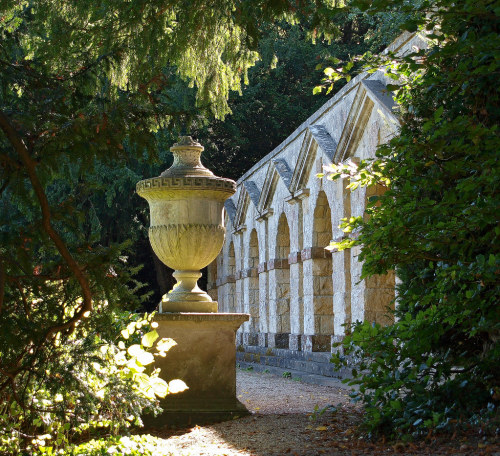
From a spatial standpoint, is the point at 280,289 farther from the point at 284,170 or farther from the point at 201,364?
the point at 201,364

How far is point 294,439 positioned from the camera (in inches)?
241

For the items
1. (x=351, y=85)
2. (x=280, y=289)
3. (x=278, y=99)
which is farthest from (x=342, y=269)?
(x=278, y=99)

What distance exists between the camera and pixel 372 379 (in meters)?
5.71

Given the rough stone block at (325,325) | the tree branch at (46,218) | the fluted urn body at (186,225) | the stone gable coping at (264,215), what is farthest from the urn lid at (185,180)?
the stone gable coping at (264,215)

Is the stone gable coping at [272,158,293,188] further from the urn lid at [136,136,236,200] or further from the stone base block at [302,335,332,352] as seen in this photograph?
the urn lid at [136,136,236,200]

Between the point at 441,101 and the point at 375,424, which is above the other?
the point at 441,101

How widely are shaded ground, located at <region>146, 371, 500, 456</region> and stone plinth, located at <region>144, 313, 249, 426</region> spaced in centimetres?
24

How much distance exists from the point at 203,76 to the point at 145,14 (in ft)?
4.30

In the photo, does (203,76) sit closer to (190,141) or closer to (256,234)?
(190,141)

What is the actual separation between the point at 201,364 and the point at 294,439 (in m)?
1.60

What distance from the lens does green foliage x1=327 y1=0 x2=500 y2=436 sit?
15.9ft

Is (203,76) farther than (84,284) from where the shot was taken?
Yes

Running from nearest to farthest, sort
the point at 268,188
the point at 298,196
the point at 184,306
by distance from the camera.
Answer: the point at 184,306, the point at 298,196, the point at 268,188

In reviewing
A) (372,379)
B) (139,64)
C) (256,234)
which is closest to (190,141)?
(139,64)
